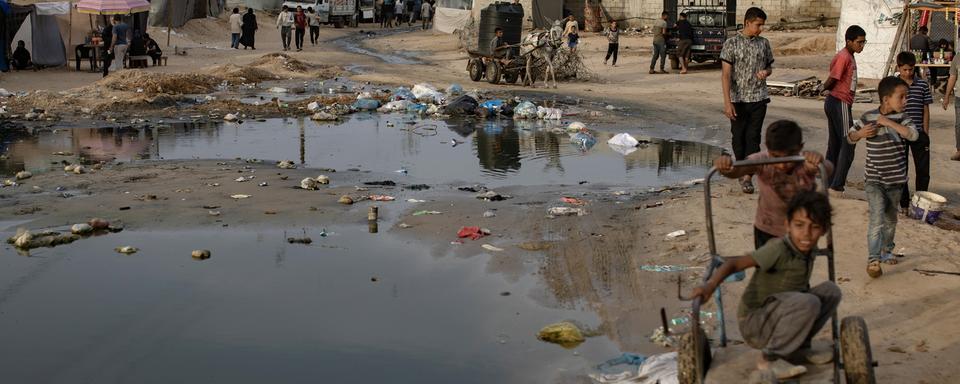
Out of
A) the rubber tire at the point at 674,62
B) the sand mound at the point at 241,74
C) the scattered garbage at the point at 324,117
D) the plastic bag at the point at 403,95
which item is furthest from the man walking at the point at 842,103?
the rubber tire at the point at 674,62

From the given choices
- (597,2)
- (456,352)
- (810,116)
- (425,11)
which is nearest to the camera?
(456,352)

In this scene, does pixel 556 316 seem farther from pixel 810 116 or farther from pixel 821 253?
pixel 810 116

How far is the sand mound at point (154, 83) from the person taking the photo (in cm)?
1930

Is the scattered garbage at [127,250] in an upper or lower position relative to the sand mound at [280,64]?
lower

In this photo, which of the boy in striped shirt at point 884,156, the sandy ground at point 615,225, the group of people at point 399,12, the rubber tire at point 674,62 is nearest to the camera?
the sandy ground at point 615,225

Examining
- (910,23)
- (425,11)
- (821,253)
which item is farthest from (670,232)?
(425,11)

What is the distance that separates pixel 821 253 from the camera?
4.23m

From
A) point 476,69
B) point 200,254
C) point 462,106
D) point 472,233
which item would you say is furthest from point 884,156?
point 476,69

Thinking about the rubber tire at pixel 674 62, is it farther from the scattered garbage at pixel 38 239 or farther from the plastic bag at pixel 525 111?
the scattered garbage at pixel 38 239

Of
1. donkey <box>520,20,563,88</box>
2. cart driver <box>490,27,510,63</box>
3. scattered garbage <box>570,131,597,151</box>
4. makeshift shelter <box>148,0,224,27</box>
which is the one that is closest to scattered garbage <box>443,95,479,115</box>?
scattered garbage <box>570,131,597,151</box>

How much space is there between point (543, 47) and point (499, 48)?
886 millimetres

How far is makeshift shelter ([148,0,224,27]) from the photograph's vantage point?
3744cm

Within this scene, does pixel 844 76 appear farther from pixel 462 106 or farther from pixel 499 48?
pixel 499 48

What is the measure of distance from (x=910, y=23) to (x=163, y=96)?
12.5 meters
